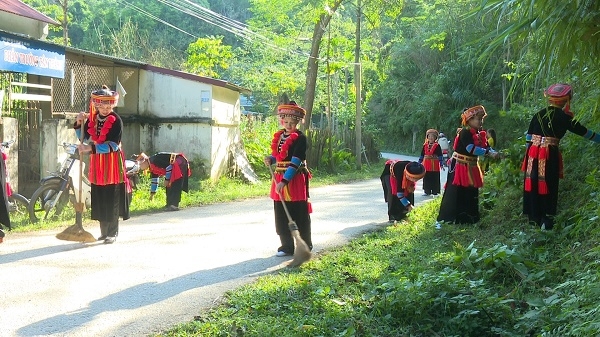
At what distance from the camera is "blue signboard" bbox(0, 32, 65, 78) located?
38.3ft

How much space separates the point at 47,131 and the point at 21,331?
846 cm

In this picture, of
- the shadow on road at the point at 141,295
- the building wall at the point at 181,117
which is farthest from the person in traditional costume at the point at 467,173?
the building wall at the point at 181,117

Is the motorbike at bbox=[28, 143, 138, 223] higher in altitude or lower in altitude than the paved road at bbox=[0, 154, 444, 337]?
higher

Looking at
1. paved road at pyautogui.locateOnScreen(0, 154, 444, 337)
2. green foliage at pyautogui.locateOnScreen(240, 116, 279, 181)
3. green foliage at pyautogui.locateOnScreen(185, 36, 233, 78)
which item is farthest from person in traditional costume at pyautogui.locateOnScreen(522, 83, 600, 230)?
green foliage at pyautogui.locateOnScreen(185, 36, 233, 78)

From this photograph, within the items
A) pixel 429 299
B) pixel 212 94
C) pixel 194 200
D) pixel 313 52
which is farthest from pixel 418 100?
pixel 429 299

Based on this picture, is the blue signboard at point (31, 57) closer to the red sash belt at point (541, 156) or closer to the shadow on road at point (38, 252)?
the shadow on road at point (38, 252)

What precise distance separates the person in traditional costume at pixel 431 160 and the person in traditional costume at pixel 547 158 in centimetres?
613

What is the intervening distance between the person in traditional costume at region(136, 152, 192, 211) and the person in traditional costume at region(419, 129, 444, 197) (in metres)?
4.96

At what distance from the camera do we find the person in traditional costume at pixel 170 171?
1274cm

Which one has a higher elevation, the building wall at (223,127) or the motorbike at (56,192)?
the building wall at (223,127)

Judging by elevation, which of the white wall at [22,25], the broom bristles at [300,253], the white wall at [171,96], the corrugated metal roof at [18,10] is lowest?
the broom bristles at [300,253]

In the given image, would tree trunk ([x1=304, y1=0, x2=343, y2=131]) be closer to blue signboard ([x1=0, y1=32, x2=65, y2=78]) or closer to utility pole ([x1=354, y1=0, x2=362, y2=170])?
utility pole ([x1=354, y1=0, x2=362, y2=170])

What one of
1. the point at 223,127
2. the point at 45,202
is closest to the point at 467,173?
the point at 45,202

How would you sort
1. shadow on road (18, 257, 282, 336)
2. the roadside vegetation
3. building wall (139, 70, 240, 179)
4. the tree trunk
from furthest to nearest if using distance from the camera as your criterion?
the tree trunk < building wall (139, 70, 240, 179) < shadow on road (18, 257, 282, 336) < the roadside vegetation
